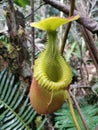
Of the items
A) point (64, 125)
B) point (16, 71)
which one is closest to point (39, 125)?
point (64, 125)

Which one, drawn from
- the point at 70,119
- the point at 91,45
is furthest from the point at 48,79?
the point at 70,119

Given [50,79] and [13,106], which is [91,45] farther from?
[13,106]

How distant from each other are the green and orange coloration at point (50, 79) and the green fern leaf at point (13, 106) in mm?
531

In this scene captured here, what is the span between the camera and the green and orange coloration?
0.85 meters

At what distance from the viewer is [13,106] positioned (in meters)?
1.45

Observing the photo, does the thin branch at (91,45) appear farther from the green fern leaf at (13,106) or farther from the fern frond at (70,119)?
the green fern leaf at (13,106)

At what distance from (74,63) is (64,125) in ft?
4.06

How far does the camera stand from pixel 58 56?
91 cm

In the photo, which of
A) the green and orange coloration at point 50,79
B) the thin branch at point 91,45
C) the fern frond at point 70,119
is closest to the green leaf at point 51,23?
the green and orange coloration at point 50,79

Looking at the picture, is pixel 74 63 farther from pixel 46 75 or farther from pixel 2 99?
pixel 46 75

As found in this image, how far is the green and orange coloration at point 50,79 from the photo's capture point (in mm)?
A: 855

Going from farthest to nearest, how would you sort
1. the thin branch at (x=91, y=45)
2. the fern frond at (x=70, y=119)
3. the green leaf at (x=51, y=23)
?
the fern frond at (x=70, y=119)
the thin branch at (x=91, y=45)
the green leaf at (x=51, y=23)

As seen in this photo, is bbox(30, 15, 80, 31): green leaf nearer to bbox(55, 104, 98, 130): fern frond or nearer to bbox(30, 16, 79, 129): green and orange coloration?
bbox(30, 16, 79, 129): green and orange coloration

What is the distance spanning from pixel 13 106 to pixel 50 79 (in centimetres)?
61
